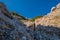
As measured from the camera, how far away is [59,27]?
100 feet

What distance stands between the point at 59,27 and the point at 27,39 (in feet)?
42.9

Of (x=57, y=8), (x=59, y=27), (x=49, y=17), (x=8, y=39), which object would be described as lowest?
(x=8, y=39)

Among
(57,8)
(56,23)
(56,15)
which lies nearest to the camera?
(56,23)

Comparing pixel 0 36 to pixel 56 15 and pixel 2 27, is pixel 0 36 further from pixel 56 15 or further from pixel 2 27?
pixel 56 15

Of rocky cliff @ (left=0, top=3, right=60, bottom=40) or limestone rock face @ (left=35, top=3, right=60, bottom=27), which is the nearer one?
rocky cliff @ (left=0, top=3, right=60, bottom=40)

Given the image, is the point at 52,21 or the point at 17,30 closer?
the point at 17,30

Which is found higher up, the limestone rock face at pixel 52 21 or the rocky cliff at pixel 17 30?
the limestone rock face at pixel 52 21

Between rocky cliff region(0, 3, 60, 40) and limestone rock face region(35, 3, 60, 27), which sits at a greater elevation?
limestone rock face region(35, 3, 60, 27)

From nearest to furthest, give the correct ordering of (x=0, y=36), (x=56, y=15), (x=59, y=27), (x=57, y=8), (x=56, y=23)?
(x=0, y=36), (x=59, y=27), (x=56, y=23), (x=56, y=15), (x=57, y=8)

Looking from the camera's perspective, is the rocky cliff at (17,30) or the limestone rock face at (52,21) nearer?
the rocky cliff at (17,30)

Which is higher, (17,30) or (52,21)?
(52,21)

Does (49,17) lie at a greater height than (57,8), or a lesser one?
lesser

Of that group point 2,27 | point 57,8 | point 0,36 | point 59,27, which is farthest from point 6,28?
point 57,8

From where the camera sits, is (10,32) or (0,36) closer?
(0,36)
